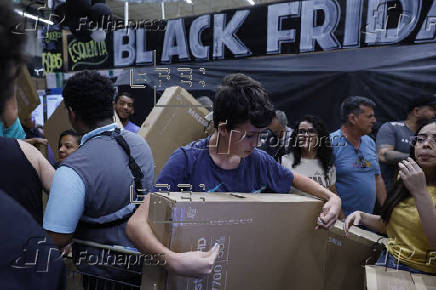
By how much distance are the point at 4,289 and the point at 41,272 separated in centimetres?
6

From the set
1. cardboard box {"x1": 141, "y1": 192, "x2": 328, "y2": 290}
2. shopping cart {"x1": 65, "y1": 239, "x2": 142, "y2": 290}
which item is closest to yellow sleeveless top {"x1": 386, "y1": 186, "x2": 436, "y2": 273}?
cardboard box {"x1": 141, "y1": 192, "x2": 328, "y2": 290}

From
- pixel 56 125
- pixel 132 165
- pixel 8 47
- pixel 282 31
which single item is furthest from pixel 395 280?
pixel 56 125

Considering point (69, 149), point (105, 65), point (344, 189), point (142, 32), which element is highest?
point (142, 32)

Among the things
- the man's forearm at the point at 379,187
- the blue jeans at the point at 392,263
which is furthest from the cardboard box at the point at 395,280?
the man's forearm at the point at 379,187

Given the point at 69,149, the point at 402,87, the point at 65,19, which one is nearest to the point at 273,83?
the point at 402,87

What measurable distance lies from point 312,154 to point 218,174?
1517mm

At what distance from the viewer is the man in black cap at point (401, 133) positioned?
2471mm

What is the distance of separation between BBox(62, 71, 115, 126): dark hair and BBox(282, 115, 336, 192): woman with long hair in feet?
4.96

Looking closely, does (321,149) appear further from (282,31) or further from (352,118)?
(282,31)

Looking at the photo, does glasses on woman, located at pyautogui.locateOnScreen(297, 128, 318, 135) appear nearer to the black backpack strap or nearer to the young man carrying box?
the young man carrying box

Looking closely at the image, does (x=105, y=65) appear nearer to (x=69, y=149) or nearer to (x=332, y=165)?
(x=69, y=149)

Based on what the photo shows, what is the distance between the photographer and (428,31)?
2645 mm

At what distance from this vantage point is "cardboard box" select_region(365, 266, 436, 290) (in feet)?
3.34

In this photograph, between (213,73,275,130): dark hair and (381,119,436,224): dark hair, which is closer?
(213,73,275,130): dark hair
